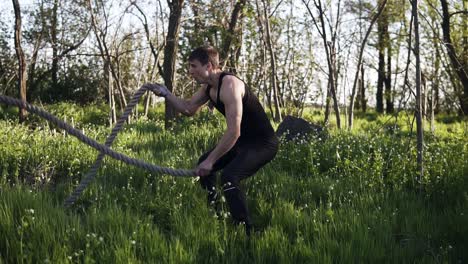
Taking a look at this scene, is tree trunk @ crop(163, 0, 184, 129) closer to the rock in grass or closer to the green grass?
the rock in grass

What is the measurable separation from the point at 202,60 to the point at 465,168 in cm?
352

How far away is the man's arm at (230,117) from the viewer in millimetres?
3746

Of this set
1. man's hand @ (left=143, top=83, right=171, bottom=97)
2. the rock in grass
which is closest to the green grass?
man's hand @ (left=143, top=83, right=171, bottom=97)

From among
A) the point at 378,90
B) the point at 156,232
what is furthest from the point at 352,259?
the point at 378,90

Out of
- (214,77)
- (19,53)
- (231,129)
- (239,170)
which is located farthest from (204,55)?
(19,53)

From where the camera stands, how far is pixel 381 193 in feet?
15.6

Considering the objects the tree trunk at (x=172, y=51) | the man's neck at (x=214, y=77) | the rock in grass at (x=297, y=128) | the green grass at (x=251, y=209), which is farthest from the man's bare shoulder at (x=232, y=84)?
the tree trunk at (x=172, y=51)

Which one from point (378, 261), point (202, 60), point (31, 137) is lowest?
point (378, 261)

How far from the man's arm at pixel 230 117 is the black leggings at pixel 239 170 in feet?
0.91

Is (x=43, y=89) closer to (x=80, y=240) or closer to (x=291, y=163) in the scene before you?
(x=291, y=163)

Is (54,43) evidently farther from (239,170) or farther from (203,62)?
(239,170)

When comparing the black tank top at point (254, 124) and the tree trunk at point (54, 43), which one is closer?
the black tank top at point (254, 124)

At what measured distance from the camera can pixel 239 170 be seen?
4008mm

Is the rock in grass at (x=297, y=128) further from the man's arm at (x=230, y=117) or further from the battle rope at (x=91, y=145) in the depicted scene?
the battle rope at (x=91, y=145)
